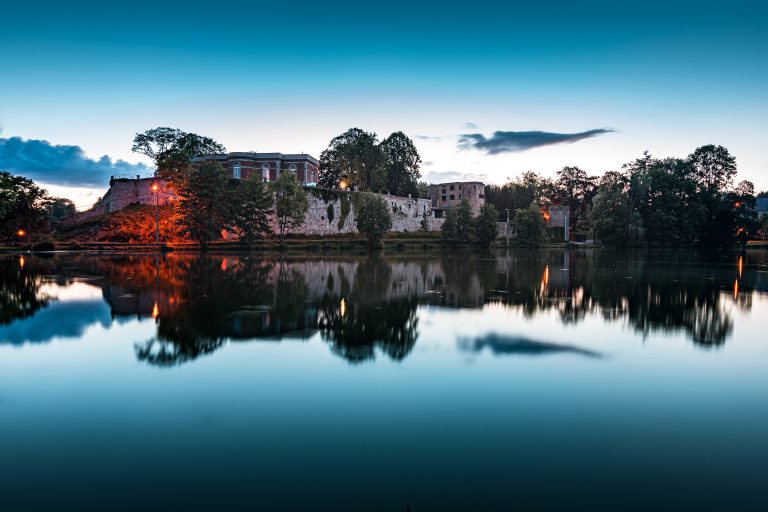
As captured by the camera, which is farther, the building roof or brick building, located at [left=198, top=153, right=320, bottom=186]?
the building roof

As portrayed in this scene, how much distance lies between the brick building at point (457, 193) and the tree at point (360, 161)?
71.5 ft

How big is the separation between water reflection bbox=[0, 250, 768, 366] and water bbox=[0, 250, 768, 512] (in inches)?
5.7

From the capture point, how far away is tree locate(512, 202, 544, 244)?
247 ft

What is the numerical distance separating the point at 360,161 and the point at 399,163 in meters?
12.0

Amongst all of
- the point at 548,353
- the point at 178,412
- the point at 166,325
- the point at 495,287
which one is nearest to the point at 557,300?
the point at 495,287

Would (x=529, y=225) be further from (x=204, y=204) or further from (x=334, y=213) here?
(x=204, y=204)

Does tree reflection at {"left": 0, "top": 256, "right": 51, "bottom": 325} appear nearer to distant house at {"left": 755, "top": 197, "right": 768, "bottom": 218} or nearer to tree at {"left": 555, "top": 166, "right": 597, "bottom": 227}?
tree at {"left": 555, "top": 166, "right": 597, "bottom": 227}

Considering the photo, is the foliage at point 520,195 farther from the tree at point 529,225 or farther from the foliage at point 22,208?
the foliage at point 22,208

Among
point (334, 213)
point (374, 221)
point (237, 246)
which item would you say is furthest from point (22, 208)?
point (374, 221)

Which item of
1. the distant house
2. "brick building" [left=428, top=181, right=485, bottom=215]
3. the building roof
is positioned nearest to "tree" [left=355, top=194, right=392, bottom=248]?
the building roof

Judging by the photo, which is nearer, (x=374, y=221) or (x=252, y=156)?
(x=374, y=221)

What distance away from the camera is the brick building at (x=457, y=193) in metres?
102

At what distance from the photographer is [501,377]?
8.82m

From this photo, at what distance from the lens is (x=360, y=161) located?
262 feet
